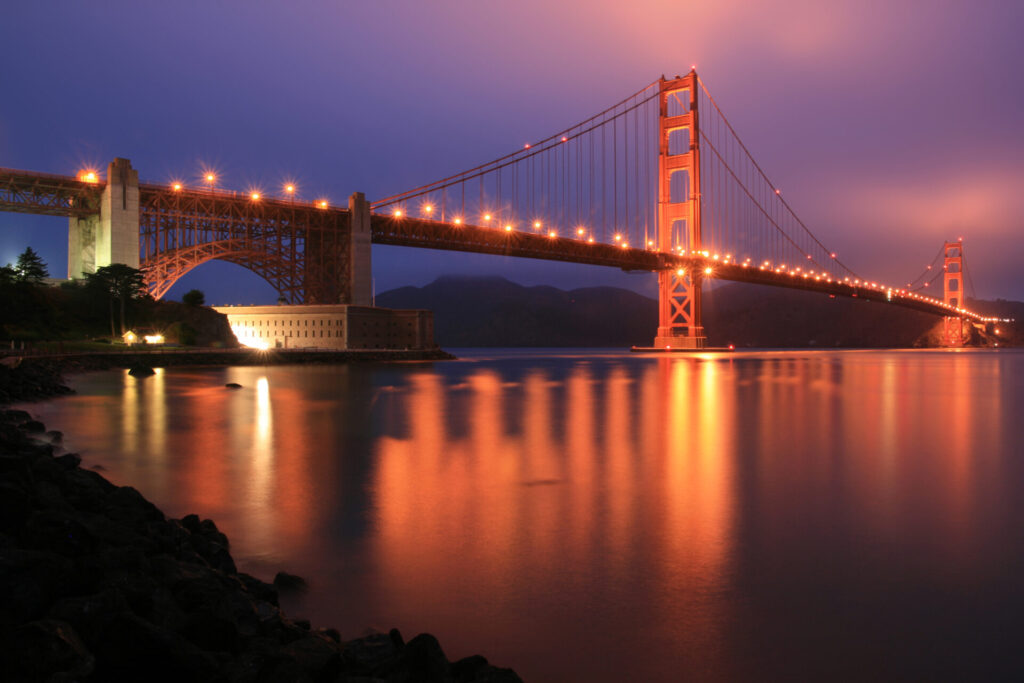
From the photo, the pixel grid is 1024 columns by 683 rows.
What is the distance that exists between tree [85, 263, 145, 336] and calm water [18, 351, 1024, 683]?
2392cm

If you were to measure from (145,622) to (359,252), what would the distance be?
45.7 metres

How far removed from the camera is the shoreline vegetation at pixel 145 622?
94.0 inches

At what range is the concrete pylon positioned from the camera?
4647cm

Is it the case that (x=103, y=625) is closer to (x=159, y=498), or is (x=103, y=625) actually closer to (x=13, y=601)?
(x=13, y=601)

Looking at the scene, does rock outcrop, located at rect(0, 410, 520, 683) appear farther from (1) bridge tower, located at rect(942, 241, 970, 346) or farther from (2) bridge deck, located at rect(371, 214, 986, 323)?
(1) bridge tower, located at rect(942, 241, 970, 346)

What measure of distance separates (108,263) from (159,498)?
117 ft

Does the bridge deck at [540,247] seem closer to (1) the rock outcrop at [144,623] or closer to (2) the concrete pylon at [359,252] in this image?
(2) the concrete pylon at [359,252]

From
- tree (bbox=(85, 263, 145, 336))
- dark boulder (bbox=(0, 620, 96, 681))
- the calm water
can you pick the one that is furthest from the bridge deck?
dark boulder (bbox=(0, 620, 96, 681))

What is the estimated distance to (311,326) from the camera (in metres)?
45.6

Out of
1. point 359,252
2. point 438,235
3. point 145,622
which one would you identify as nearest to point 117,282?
point 359,252

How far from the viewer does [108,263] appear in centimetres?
3694

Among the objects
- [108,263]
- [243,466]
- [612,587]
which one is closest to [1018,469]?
[612,587]

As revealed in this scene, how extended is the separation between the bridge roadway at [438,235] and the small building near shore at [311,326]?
20.4 feet

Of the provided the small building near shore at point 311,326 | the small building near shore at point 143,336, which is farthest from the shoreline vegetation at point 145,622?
the small building near shore at point 311,326
